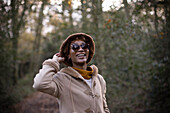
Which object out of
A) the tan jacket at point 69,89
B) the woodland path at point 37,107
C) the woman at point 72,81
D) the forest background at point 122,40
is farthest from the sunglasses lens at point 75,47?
the woodland path at point 37,107

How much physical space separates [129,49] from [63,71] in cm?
438

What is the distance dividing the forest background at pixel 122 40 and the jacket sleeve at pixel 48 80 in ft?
7.58

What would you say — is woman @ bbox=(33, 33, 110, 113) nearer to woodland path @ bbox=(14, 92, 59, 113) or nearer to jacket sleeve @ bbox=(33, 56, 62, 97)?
jacket sleeve @ bbox=(33, 56, 62, 97)

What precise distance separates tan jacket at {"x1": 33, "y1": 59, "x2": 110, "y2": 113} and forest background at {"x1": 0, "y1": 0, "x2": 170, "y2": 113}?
2124 mm

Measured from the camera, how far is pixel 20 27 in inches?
254

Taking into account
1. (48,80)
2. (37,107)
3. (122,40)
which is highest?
(122,40)

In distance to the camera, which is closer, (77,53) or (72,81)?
(72,81)

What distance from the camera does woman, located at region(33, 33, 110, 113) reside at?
74.9 inches

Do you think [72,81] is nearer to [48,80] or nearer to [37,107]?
[48,80]

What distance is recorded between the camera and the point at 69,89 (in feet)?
6.66

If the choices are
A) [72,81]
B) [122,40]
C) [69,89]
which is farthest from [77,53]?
[122,40]

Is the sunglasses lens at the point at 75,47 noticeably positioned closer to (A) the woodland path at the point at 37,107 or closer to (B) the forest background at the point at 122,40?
(B) the forest background at the point at 122,40

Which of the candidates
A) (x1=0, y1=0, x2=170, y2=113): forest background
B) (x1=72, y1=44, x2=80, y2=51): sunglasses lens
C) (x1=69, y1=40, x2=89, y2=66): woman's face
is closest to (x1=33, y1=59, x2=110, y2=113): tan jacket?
(x1=69, y1=40, x2=89, y2=66): woman's face

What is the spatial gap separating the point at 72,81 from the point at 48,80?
37cm
